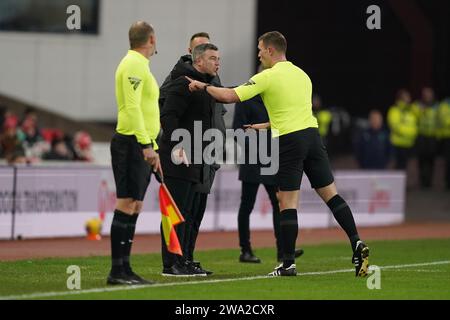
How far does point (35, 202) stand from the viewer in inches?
736

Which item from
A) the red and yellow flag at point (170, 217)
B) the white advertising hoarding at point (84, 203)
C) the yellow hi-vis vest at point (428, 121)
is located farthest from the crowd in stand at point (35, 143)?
the red and yellow flag at point (170, 217)

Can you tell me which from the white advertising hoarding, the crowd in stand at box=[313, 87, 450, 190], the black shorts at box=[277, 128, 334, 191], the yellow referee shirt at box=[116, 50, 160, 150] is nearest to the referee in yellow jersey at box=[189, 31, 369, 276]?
the black shorts at box=[277, 128, 334, 191]

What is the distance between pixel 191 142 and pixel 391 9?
874 inches

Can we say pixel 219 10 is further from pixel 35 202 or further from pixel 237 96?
pixel 237 96

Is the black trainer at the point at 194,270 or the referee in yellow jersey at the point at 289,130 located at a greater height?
the referee in yellow jersey at the point at 289,130

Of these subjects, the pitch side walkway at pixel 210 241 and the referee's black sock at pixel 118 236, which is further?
the pitch side walkway at pixel 210 241

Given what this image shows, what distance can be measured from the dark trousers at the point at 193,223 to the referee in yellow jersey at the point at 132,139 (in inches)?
57.3

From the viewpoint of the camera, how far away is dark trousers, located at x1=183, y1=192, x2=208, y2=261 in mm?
12734

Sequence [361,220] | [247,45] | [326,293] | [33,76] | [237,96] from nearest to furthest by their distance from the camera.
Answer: [326,293] → [237,96] → [361,220] → [33,76] → [247,45]

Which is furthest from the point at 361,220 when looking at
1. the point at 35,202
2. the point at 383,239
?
the point at 35,202

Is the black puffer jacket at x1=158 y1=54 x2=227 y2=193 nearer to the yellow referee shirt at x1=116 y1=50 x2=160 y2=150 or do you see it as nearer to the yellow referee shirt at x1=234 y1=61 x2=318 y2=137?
the yellow referee shirt at x1=234 y1=61 x2=318 y2=137

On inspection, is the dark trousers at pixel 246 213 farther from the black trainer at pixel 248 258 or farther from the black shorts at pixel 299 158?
the black shorts at pixel 299 158

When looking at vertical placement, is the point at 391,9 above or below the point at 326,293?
above

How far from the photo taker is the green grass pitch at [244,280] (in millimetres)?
10648
